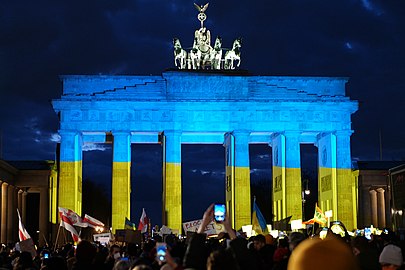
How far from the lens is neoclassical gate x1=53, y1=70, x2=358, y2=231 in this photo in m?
80.5

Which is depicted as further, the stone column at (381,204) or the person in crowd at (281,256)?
the stone column at (381,204)

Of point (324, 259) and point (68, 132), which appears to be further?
point (68, 132)

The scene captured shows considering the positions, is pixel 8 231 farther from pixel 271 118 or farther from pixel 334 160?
pixel 334 160

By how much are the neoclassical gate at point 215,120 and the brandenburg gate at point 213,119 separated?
4.3 inches

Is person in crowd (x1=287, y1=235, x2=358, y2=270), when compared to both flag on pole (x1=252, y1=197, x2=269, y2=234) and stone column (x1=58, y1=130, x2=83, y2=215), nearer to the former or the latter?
flag on pole (x1=252, y1=197, x2=269, y2=234)

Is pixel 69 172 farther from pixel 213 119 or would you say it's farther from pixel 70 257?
pixel 70 257

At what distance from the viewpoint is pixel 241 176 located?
3206 inches

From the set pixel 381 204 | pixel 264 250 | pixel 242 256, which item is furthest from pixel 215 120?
pixel 242 256

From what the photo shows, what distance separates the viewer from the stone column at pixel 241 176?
80312 mm

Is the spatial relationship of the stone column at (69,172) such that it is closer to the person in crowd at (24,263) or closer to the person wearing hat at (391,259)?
the person in crowd at (24,263)

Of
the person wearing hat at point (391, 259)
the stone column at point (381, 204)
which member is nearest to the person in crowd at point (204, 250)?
the person wearing hat at point (391, 259)

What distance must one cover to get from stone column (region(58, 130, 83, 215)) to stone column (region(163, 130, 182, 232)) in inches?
377

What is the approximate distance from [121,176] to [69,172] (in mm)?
5657

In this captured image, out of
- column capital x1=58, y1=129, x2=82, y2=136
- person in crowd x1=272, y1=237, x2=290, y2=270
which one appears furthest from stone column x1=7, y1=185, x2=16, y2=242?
person in crowd x1=272, y1=237, x2=290, y2=270
